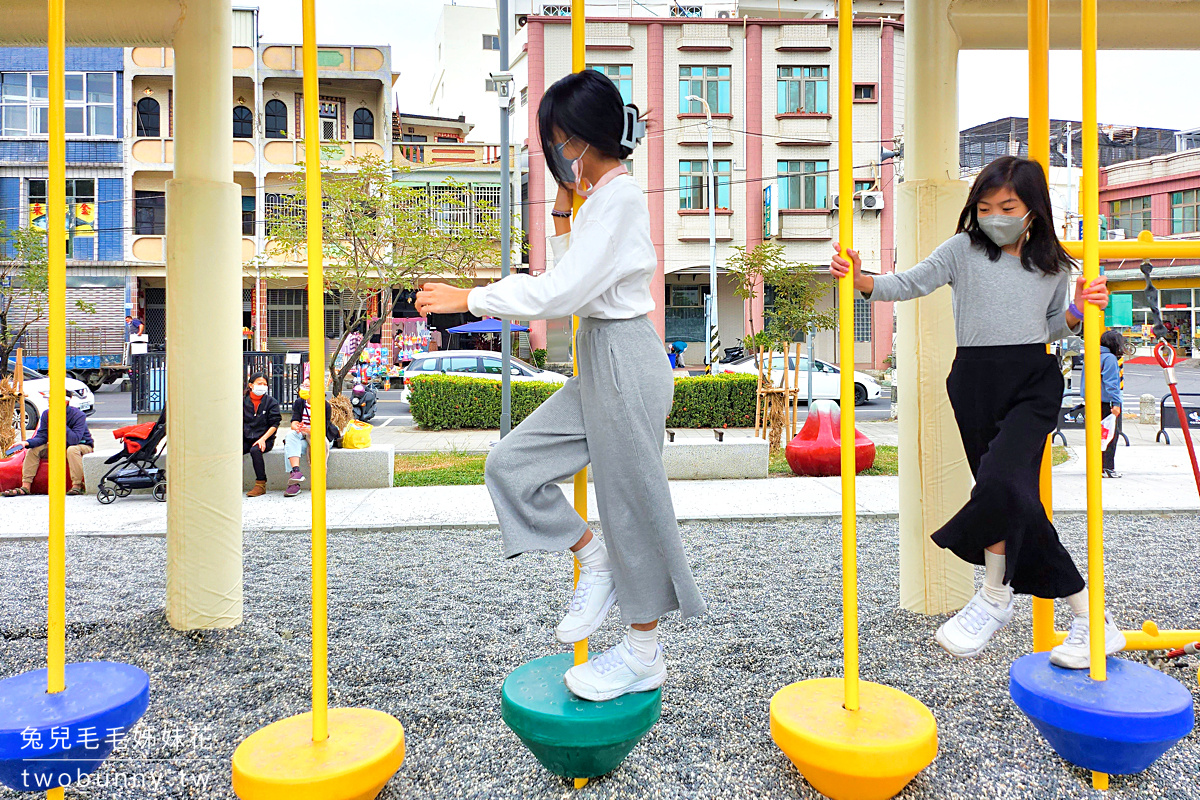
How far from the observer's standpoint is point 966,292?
269cm

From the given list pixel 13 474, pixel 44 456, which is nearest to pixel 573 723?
pixel 44 456

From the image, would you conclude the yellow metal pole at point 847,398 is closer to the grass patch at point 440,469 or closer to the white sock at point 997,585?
the white sock at point 997,585

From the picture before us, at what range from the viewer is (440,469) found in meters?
9.82

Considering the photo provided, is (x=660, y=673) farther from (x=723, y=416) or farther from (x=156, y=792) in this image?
(x=723, y=416)

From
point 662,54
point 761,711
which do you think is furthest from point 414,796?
point 662,54

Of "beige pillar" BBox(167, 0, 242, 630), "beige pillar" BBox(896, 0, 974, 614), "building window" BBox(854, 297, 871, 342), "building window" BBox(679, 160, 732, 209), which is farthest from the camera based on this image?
"building window" BBox(854, 297, 871, 342)

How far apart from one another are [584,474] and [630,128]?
101cm

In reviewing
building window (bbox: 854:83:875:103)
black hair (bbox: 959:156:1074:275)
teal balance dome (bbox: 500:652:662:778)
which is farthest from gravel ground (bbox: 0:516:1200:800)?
building window (bbox: 854:83:875:103)

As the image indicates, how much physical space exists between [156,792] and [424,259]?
33.0 ft

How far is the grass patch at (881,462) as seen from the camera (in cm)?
945

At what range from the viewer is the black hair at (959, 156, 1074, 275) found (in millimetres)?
2541

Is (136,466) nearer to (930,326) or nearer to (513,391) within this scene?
(513,391)

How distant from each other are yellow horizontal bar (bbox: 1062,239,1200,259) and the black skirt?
13.7 inches

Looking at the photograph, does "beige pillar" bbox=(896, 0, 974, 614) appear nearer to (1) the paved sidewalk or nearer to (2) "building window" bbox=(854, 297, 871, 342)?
(1) the paved sidewalk
